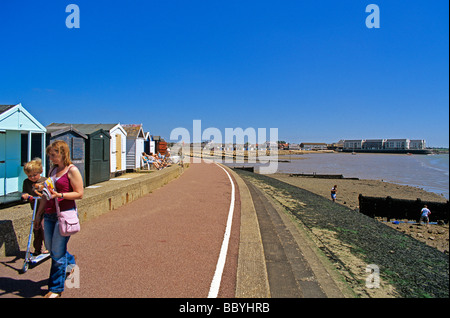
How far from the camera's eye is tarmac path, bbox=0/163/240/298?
344 centimetres

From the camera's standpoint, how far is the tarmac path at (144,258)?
11.3 ft

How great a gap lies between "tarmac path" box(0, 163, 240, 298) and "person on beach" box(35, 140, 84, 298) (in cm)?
24

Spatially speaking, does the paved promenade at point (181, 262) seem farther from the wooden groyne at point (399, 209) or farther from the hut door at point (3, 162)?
the wooden groyne at point (399, 209)

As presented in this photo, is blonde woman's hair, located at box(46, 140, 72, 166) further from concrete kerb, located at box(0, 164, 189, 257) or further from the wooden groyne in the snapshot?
the wooden groyne

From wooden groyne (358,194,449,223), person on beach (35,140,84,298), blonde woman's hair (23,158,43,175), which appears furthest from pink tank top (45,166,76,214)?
wooden groyne (358,194,449,223)

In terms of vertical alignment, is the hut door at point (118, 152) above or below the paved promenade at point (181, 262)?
above

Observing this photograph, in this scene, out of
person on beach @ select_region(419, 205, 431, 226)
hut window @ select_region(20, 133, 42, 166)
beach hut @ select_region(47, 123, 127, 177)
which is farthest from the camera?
person on beach @ select_region(419, 205, 431, 226)

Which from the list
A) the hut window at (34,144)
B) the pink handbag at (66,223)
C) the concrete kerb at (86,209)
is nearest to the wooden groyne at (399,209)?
the concrete kerb at (86,209)

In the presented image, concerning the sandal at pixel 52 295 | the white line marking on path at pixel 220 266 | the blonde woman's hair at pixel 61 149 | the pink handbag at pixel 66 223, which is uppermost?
the blonde woman's hair at pixel 61 149

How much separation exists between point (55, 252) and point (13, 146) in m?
5.81

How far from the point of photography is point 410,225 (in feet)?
52.3

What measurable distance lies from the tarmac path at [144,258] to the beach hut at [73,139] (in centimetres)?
397

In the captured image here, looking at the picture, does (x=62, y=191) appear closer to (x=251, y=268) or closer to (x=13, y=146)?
(x=251, y=268)
